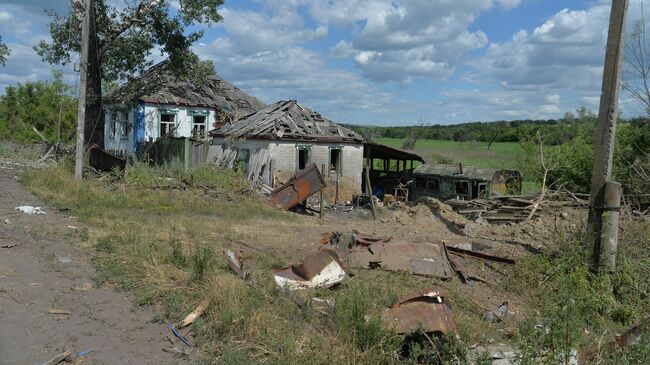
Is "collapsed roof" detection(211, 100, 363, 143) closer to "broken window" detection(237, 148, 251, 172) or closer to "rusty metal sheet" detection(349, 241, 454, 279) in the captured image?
"broken window" detection(237, 148, 251, 172)

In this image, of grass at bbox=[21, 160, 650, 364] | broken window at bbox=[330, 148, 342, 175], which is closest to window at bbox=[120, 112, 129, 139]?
broken window at bbox=[330, 148, 342, 175]

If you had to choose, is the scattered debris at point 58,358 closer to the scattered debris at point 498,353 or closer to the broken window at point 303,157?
the scattered debris at point 498,353

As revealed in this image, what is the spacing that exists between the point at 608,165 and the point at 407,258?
3.47m

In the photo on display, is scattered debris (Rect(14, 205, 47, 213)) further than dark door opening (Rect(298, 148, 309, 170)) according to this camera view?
No

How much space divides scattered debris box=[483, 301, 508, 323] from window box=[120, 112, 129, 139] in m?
25.5

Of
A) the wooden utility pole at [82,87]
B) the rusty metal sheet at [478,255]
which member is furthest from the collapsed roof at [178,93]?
the rusty metal sheet at [478,255]

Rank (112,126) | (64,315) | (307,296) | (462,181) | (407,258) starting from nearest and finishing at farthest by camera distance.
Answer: (64,315) → (307,296) → (407,258) → (462,181) → (112,126)

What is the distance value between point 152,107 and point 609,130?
23135 mm

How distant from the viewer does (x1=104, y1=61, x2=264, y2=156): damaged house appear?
26.5m

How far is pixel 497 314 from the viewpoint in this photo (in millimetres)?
6902

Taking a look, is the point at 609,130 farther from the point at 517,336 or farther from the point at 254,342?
the point at 254,342

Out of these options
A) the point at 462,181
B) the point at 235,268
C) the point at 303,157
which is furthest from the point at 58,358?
the point at 462,181

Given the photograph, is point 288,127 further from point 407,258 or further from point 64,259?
point 64,259

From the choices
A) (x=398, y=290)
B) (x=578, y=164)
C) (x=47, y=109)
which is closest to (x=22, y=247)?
(x=398, y=290)
